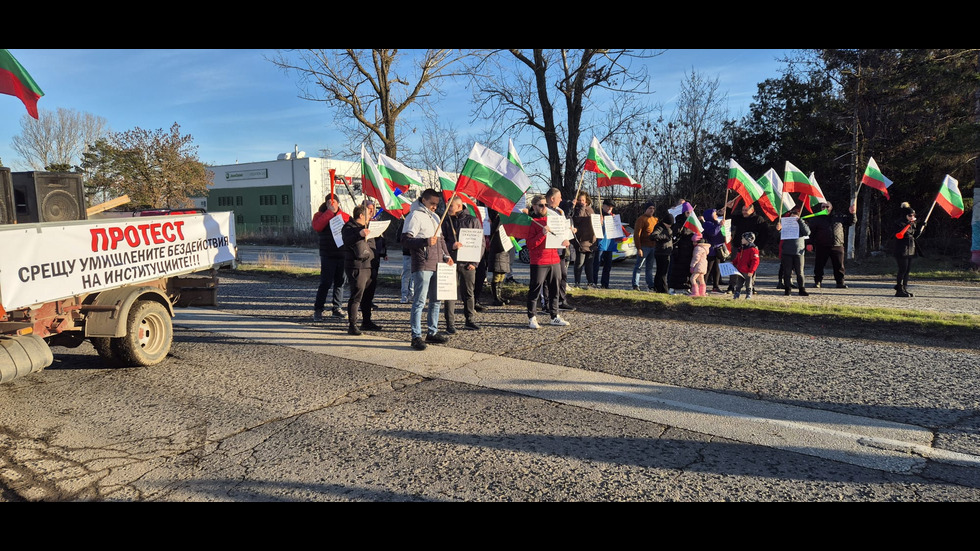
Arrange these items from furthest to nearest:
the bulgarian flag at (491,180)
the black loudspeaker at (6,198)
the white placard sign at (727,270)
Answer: the white placard sign at (727,270)
the bulgarian flag at (491,180)
the black loudspeaker at (6,198)

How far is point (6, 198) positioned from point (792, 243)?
12.2 metres

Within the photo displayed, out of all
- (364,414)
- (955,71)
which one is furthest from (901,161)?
(364,414)

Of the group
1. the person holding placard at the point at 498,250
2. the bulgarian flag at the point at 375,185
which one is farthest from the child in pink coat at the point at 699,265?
the bulgarian flag at the point at 375,185

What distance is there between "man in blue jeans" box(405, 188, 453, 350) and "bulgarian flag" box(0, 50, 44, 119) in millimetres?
4610

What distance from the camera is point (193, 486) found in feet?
11.9

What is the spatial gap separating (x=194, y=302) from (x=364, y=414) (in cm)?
405

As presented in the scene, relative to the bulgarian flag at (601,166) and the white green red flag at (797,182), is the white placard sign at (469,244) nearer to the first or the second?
the bulgarian flag at (601,166)

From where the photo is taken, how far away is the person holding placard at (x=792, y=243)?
37.4ft

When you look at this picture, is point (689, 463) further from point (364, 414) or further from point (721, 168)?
point (721, 168)

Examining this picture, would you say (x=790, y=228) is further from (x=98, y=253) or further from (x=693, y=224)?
(x=98, y=253)

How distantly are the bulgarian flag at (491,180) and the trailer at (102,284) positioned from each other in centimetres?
361

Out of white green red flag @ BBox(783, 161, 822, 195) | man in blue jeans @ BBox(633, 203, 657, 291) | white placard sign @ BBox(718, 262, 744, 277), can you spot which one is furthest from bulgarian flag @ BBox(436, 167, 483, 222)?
white green red flag @ BBox(783, 161, 822, 195)

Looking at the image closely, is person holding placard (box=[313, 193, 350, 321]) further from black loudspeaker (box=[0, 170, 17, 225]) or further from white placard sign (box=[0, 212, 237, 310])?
black loudspeaker (box=[0, 170, 17, 225])

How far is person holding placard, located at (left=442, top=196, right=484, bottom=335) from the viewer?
26.5 ft
